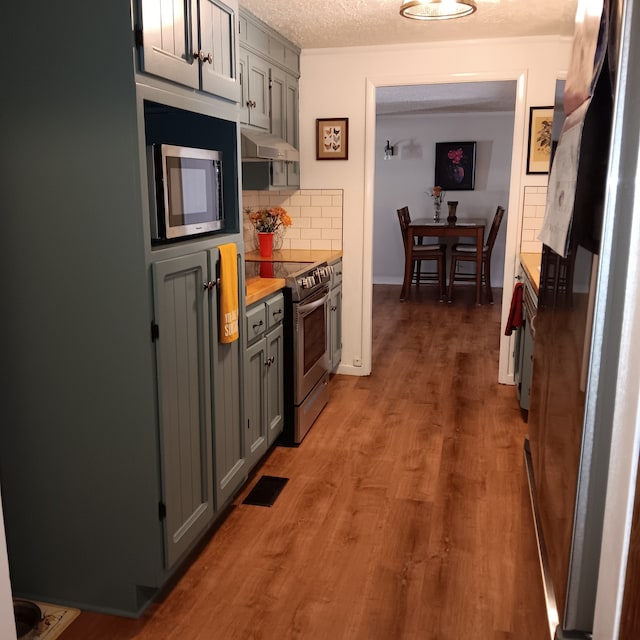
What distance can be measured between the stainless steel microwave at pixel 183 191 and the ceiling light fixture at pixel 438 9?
3.57ft

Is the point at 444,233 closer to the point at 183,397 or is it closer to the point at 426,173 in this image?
the point at 426,173

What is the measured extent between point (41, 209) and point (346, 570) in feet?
5.26

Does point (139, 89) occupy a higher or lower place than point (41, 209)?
higher

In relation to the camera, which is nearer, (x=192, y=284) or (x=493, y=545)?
(x=192, y=284)

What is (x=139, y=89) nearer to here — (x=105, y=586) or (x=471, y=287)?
(x=105, y=586)

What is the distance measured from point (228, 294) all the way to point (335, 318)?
217 cm

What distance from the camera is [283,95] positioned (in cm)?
407

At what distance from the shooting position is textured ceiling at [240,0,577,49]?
329 centimetres

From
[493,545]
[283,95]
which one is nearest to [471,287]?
[283,95]

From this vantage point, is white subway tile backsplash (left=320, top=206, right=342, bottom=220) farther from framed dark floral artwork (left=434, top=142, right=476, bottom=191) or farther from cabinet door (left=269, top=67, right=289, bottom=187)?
framed dark floral artwork (left=434, top=142, right=476, bottom=191)

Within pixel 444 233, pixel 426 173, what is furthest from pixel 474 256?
pixel 426 173

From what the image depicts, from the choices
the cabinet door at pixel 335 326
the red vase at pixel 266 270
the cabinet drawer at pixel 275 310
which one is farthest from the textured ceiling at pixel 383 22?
the cabinet door at pixel 335 326

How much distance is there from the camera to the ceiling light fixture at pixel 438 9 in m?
2.66

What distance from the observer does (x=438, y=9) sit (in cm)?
276
